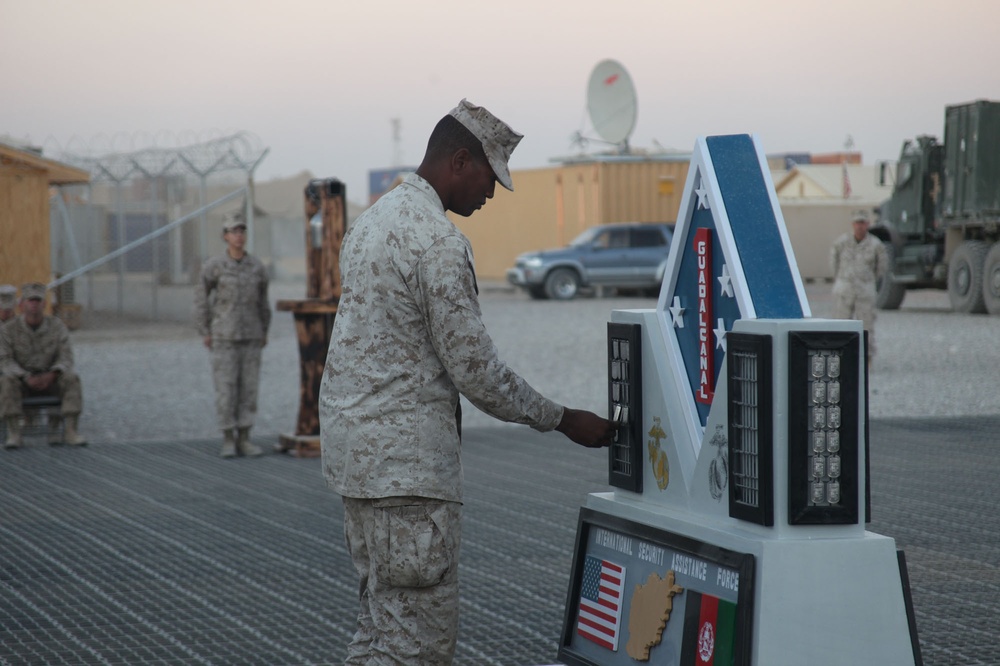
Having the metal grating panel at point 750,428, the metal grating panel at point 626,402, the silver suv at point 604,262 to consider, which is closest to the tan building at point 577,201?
the silver suv at point 604,262

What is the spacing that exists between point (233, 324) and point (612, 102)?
2542cm

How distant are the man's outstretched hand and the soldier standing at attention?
6.34 meters

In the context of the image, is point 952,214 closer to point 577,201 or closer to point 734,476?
point 577,201

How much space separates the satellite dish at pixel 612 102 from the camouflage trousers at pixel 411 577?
30551 millimetres

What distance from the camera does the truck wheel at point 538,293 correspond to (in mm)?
29656

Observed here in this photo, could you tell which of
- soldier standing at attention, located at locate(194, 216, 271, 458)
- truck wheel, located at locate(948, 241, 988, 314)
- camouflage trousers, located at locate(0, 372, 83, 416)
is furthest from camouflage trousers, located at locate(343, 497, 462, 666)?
truck wheel, located at locate(948, 241, 988, 314)

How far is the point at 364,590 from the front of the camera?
3.53 metres

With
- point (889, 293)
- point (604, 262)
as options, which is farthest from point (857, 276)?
point (604, 262)

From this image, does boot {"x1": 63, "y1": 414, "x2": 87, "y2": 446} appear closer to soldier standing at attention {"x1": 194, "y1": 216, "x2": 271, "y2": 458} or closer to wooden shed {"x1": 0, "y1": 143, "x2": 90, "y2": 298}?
soldier standing at attention {"x1": 194, "y1": 216, "x2": 271, "y2": 458}

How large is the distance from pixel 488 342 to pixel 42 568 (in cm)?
387

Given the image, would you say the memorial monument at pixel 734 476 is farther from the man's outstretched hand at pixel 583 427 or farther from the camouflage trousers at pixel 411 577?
the camouflage trousers at pixel 411 577

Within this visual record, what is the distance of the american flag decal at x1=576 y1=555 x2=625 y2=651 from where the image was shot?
3.75 m

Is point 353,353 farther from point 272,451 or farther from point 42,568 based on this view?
point 272,451

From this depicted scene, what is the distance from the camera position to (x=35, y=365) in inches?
408
